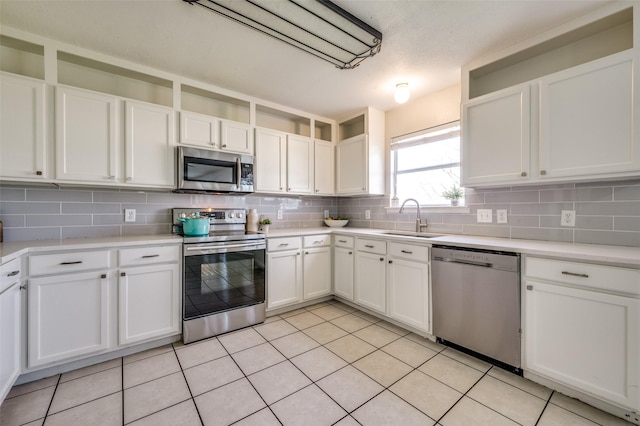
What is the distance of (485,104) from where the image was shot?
7.33 feet

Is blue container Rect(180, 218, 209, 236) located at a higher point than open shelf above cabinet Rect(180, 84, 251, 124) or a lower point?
lower

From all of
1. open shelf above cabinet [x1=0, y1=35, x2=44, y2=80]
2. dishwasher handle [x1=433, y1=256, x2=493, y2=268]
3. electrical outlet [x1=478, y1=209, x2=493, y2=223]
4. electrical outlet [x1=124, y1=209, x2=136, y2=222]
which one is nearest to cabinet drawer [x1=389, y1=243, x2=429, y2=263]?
dishwasher handle [x1=433, y1=256, x2=493, y2=268]

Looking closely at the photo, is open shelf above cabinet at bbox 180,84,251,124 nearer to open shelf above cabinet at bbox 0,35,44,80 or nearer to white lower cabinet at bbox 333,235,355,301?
open shelf above cabinet at bbox 0,35,44,80

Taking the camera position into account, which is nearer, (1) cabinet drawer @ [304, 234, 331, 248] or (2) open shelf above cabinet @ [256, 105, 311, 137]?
(1) cabinet drawer @ [304, 234, 331, 248]

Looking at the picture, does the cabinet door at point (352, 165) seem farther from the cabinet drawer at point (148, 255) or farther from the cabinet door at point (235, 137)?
the cabinet drawer at point (148, 255)

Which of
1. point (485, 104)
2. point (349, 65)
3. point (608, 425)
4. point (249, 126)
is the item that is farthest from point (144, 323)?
point (485, 104)

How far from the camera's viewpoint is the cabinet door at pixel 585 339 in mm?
1400

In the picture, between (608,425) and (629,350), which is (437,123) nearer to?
(629,350)

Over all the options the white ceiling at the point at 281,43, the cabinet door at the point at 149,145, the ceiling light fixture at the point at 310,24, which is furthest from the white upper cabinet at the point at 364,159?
the cabinet door at the point at 149,145

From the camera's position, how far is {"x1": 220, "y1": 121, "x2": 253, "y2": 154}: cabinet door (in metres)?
2.77

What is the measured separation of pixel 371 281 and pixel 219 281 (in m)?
1.53

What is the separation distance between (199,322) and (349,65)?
2.62m

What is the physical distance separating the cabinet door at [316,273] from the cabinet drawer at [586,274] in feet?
6.51

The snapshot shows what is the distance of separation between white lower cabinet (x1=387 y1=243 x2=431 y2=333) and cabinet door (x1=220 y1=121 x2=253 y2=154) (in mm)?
1909
